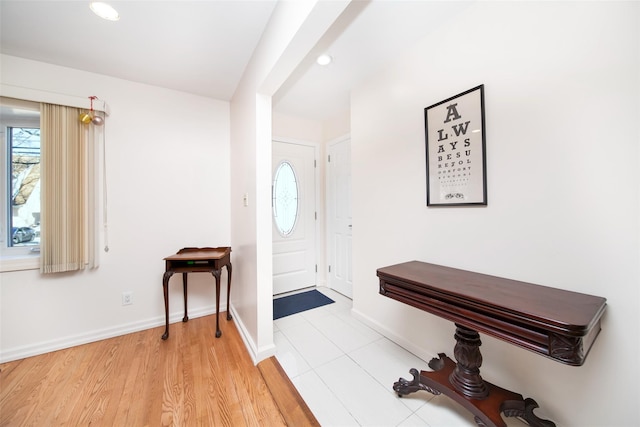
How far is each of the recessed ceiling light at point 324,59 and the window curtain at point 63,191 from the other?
2.15 metres

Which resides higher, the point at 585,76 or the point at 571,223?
the point at 585,76

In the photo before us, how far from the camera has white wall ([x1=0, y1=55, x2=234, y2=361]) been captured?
1.84 m

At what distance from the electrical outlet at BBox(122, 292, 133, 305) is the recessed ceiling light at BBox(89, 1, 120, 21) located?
87.6 inches

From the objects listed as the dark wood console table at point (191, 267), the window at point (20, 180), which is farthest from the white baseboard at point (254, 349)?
the window at point (20, 180)

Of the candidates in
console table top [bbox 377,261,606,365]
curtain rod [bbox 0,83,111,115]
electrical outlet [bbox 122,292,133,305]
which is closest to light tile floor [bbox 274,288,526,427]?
console table top [bbox 377,261,606,365]

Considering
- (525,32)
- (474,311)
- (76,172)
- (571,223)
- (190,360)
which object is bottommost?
(190,360)

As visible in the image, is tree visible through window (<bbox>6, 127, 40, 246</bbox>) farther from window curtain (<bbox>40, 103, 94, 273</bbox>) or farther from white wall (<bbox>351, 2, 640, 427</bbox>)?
white wall (<bbox>351, 2, 640, 427</bbox>)

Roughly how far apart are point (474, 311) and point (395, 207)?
3.37 feet

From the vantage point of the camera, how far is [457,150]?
1480mm

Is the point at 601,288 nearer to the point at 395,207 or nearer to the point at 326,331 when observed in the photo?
the point at 395,207

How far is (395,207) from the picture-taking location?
6.32 ft

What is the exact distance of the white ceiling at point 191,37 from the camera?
1.41 meters

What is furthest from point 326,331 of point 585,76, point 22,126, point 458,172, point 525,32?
point 22,126

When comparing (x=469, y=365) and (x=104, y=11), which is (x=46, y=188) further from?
(x=469, y=365)
